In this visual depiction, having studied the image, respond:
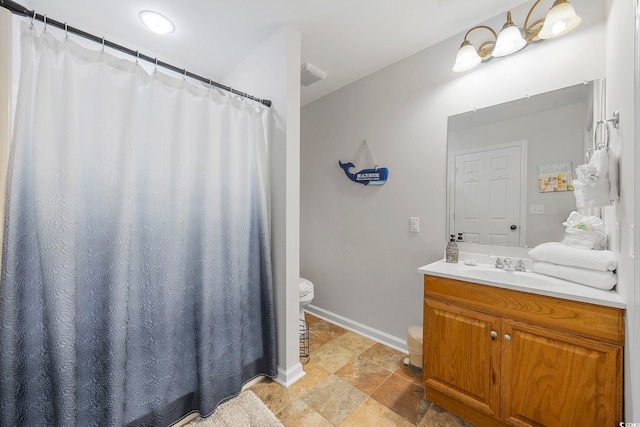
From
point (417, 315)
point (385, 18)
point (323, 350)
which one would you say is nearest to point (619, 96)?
point (385, 18)

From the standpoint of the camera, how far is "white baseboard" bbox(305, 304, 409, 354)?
6.95 feet

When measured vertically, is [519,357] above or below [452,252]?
below

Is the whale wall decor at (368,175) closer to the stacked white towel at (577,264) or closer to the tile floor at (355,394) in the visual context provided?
the stacked white towel at (577,264)

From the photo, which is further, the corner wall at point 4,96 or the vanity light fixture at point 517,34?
the vanity light fixture at point 517,34

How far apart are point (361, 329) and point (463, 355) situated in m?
1.14

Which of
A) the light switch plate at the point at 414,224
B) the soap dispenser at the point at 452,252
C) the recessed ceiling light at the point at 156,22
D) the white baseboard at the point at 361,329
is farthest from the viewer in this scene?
the white baseboard at the point at 361,329

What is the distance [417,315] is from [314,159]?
1882 millimetres

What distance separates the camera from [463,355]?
1.35 m

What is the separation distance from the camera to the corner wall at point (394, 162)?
5.02 feet

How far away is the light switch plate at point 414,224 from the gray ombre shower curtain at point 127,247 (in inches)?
46.1

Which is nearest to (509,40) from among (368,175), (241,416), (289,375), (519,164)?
(519,164)

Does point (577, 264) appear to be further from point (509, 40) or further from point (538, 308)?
point (509, 40)

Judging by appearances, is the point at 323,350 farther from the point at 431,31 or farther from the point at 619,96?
the point at 431,31

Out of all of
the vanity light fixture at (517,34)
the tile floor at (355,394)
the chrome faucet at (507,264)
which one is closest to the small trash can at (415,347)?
the tile floor at (355,394)
